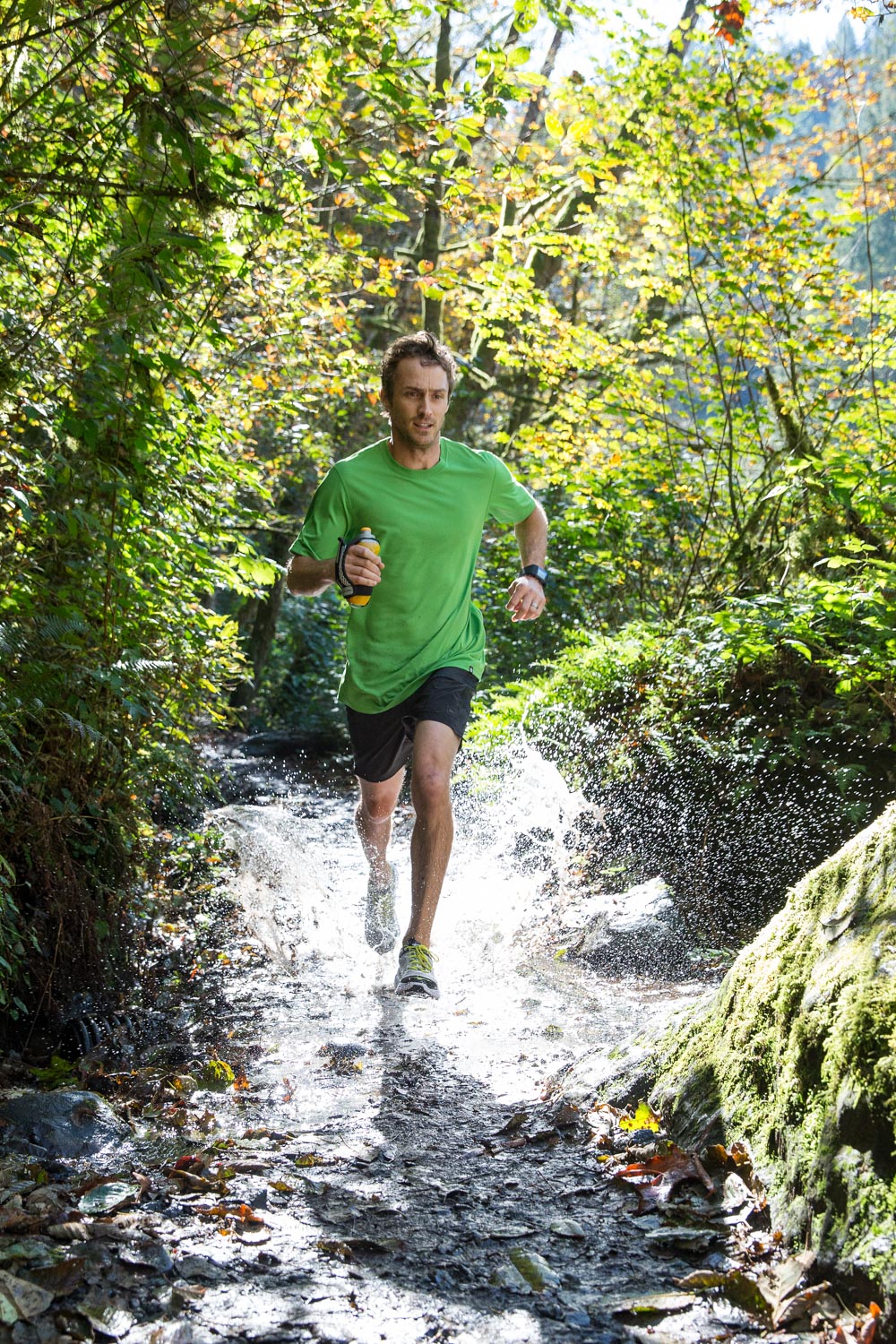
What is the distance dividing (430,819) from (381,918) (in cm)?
102

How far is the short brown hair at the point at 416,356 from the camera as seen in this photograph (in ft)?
15.7

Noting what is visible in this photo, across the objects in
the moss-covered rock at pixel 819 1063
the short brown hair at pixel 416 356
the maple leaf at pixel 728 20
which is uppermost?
the maple leaf at pixel 728 20

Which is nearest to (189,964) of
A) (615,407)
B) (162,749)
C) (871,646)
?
(162,749)

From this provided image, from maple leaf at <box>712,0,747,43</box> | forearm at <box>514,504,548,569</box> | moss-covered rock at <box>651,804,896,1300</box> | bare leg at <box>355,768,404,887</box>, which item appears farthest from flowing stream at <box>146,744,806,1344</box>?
maple leaf at <box>712,0,747,43</box>

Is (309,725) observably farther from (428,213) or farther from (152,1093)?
(152,1093)

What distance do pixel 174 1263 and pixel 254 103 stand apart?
6431 millimetres

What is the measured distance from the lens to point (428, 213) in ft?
43.9

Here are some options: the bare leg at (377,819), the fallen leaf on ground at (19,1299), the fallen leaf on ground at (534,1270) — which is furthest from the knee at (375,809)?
the fallen leaf on ground at (19,1299)

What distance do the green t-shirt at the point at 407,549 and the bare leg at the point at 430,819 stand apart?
359 millimetres

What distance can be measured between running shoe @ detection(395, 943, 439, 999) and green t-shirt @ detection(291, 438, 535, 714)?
116cm

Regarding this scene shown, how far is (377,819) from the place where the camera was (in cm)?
555

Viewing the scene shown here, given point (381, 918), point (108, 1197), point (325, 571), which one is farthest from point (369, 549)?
point (108, 1197)

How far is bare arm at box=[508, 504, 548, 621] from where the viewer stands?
16.2ft

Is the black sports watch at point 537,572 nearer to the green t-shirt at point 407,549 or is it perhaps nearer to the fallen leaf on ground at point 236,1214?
the green t-shirt at point 407,549
